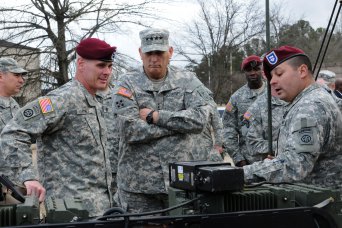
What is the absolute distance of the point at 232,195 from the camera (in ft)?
7.92

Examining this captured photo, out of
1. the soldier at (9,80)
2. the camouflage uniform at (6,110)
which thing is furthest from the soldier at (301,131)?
the soldier at (9,80)

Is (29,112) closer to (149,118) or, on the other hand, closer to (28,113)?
(28,113)

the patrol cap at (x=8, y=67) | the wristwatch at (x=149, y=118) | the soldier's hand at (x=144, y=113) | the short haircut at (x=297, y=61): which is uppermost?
the patrol cap at (x=8, y=67)

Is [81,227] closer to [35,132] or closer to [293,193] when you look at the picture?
[293,193]

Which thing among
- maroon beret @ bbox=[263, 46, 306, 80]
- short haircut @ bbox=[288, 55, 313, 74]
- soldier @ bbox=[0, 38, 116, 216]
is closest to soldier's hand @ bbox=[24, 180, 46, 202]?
soldier @ bbox=[0, 38, 116, 216]

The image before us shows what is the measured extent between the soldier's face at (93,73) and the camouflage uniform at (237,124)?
9.79 ft

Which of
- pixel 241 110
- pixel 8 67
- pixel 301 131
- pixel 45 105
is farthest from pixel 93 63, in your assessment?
pixel 8 67

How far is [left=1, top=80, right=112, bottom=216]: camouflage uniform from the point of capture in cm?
360

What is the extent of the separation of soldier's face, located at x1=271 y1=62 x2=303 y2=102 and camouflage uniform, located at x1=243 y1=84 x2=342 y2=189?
0.05m

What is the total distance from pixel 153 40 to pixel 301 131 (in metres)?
1.69

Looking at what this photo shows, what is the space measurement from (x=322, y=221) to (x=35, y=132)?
6.29 feet

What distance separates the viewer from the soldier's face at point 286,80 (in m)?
3.46

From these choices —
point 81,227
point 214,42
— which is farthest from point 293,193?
point 214,42

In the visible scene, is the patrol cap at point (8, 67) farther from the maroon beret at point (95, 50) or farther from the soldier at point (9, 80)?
the maroon beret at point (95, 50)
